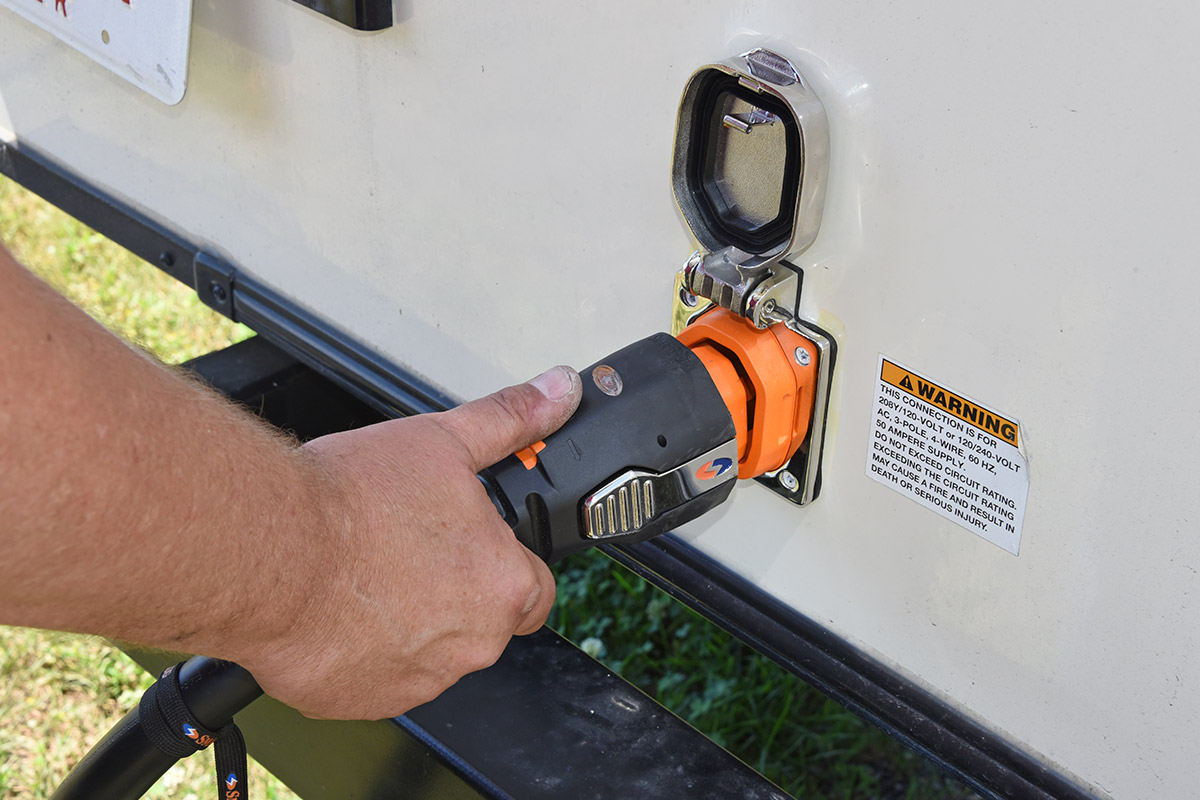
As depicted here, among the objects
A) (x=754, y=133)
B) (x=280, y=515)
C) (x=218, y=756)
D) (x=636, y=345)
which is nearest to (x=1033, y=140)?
(x=754, y=133)

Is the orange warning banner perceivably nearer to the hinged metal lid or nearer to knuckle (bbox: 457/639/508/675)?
the hinged metal lid

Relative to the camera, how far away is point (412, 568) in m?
0.82

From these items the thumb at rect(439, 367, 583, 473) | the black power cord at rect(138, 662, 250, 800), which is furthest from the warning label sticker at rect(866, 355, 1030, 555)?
the black power cord at rect(138, 662, 250, 800)

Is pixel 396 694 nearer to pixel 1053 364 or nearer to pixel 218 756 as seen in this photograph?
pixel 218 756

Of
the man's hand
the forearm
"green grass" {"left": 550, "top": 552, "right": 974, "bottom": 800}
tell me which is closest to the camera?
the forearm

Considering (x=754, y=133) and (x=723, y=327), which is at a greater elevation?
(x=754, y=133)

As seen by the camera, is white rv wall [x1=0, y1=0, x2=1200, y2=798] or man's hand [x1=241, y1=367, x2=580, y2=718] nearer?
white rv wall [x1=0, y1=0, x2=1200, y2=798]

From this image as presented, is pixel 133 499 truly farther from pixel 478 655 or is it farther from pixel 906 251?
pixel 906 251

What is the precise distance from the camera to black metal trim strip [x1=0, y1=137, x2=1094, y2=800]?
3.01ft

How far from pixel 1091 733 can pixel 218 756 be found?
27.2 inches

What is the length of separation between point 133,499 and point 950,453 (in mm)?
518

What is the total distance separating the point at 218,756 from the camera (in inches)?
41.3

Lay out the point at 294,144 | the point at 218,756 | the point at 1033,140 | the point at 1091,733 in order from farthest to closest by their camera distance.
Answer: the point at 294,144, the point at 218,756, the point at 1091,733, the point at 1033,140

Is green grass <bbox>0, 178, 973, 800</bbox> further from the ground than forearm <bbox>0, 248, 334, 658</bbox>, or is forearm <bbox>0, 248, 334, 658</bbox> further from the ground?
forearm <bbox>0, 248, 334, 658</bbox>
